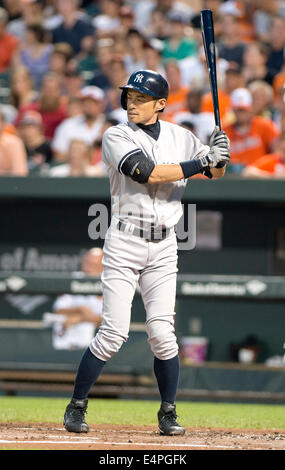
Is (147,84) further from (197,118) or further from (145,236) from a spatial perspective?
(197,118)

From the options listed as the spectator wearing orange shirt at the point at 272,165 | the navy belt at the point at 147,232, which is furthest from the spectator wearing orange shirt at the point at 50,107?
the navy belt at the point at 147,232

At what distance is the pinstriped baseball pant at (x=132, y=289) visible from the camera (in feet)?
15.4

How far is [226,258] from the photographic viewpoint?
8.73 m

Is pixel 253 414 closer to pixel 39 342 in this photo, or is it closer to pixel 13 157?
pixel 39 342

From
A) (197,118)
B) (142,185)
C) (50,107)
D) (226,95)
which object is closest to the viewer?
(142,185)

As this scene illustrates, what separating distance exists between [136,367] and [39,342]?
2.90 ft

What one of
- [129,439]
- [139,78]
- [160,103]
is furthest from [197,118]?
[129,439]

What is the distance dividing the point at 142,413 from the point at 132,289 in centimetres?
174

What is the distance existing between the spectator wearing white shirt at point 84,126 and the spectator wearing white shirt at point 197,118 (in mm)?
888

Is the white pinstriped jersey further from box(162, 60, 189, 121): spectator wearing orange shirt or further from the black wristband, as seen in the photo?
box(162, 60, 189, 121): spectator wearing orange shirt

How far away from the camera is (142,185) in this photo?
4715mm

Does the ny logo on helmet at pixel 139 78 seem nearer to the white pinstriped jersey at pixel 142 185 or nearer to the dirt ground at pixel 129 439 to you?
the white pinstriped jersey at pixel 142 185

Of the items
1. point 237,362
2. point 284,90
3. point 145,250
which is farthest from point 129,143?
point 284,90

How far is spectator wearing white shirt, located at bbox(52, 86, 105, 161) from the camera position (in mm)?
10117
